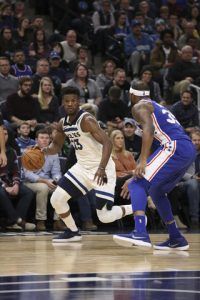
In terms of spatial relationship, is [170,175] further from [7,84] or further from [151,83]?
[151,83]

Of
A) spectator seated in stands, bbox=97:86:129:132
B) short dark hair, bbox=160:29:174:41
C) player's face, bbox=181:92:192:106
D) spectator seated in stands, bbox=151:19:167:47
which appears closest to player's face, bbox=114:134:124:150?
spectator seated in stands, bbox=97:86:129:132

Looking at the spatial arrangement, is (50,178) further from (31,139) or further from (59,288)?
(59,288)

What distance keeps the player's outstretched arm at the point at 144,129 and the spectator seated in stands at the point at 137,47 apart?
9402 millimetres

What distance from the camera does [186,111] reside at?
53.2ft

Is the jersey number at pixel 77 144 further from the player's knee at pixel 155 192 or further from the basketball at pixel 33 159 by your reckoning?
the player's knee at pixel 155 192

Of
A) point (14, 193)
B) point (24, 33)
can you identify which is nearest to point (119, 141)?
point (14, 193)

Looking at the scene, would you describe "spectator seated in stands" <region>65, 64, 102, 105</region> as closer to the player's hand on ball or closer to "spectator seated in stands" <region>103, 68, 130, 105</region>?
"spectator seated in stands" <region>103, 68, 130, 105</region>

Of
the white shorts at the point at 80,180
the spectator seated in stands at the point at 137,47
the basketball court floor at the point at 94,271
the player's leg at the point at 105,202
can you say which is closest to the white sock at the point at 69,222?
the basketball court floor at the point at 94,271

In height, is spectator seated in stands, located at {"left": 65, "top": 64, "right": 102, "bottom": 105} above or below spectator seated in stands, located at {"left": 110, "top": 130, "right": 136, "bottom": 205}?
above

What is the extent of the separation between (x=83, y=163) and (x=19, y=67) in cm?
577

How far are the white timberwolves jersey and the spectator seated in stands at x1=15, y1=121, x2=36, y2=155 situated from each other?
3076 millimetres

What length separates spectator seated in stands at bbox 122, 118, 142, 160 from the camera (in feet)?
49.4

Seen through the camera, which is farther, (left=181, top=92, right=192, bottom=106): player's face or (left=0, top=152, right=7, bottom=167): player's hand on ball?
(left=181, top=92, right=192, bottom=106): player's face

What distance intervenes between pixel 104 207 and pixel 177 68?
786 cm
